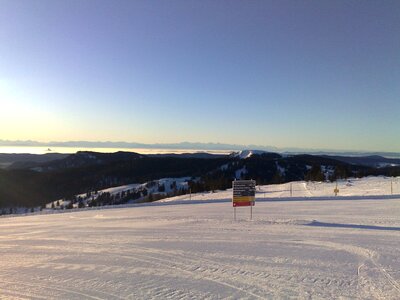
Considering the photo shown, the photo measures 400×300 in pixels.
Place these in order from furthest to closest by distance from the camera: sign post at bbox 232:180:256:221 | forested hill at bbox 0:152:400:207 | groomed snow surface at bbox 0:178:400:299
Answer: forested hill at bbox 0:152:400:207 → sign post at bbox 232:180:256:221 → groomed snow surface at bbox 0:178:400:299

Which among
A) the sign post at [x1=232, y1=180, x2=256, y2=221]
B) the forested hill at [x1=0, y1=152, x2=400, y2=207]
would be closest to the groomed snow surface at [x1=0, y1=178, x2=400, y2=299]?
the sign post at [x1=232, y1=180, x2=256, y2=221]

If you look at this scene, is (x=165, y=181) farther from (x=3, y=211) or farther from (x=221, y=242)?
(x=221, y=242)

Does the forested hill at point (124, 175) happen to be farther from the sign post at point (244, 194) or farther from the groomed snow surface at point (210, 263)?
the groomed snow surface at point (210, 263)

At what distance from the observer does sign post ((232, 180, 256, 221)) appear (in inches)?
571

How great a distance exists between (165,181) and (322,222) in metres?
144

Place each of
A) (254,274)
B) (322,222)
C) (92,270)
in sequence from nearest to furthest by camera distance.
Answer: (254,274), (92,270), (322,222)

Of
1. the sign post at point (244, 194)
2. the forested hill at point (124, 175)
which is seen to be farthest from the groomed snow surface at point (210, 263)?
the forested hill at point (124, 175)

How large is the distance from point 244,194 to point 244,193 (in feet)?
0.13

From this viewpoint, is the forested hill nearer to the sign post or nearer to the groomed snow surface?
the sign post

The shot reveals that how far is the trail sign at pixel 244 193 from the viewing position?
14508 mm

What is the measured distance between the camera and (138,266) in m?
7.55

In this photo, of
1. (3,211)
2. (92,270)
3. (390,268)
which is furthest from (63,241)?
(3,211)

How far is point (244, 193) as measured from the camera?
14672 mm

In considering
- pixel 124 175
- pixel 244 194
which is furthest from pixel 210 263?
pixel 124 175
